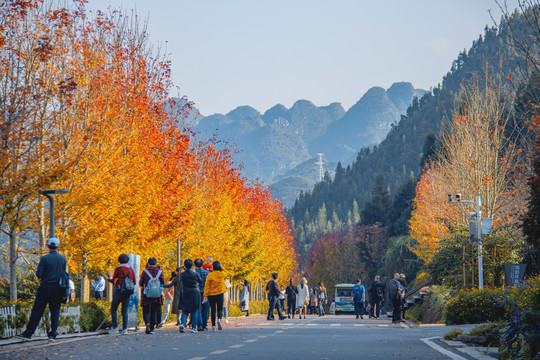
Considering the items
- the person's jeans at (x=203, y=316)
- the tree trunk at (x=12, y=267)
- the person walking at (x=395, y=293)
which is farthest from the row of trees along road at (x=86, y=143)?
the person walking at (x=395, y=293)

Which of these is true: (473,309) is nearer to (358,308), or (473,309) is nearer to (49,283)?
(49,283)

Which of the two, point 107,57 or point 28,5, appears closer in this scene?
point 28,5

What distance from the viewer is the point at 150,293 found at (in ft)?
63.2

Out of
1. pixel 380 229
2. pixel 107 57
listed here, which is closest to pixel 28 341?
pixel 107 57

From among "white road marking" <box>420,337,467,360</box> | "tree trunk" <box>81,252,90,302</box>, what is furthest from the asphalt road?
"tree trunk" <box>81,252,90,302</box>

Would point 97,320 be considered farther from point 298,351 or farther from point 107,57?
point 107,57

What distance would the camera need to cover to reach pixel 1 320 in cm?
1487

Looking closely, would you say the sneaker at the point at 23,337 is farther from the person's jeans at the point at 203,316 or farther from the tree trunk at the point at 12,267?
the person's jeans at the point at 203,316

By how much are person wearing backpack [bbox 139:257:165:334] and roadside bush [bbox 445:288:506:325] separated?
8832 millimetres

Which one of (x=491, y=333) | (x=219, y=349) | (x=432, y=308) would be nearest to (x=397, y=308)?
(x=432, y=308)

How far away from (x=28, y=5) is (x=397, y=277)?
1605cm

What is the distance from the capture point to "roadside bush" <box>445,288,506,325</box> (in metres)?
22.0

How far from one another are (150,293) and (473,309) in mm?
9293

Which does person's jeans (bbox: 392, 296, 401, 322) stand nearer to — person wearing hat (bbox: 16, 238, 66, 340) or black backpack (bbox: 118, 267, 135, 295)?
black backpack (bbox: 118, 267, 135, 295)
